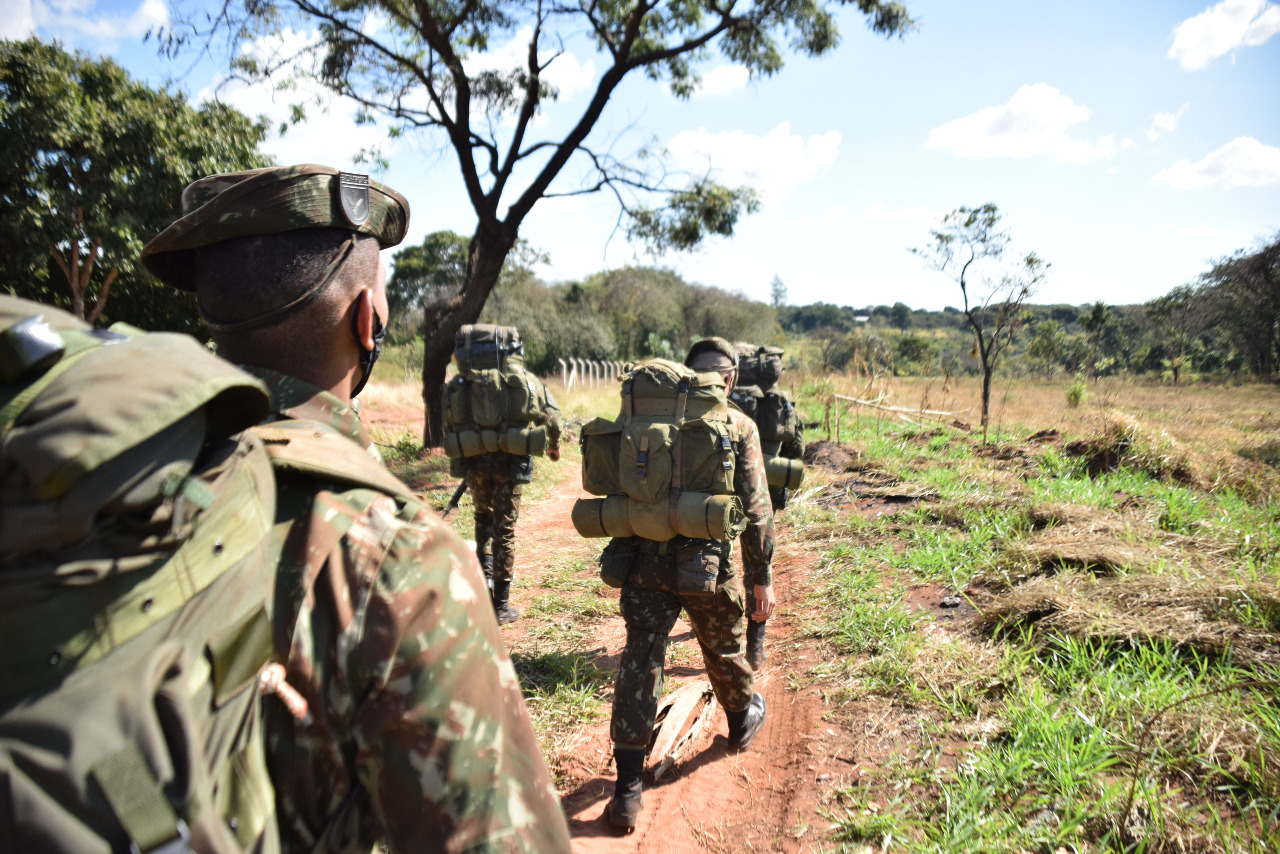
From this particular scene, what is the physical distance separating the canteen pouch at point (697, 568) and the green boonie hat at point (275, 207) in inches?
93.3

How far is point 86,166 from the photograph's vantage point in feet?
32.1

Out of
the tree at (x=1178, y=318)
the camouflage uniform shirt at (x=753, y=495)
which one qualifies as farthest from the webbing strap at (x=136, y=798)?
the tree at (x=1178, y=318)

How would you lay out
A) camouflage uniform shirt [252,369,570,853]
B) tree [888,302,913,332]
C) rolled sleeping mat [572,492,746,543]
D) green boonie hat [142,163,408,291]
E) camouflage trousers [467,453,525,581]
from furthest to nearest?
tree [888,302,913,332] → camouflage trousers [467,453,525,581] → rolled sleeping mat [572,492,746,543] → green boonie hat [142,163,408,291] → camouflage uniform shirt [252,369,570,853]

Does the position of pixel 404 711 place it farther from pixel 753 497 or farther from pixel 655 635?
pixel 753 497

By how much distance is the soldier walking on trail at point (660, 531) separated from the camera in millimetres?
3365

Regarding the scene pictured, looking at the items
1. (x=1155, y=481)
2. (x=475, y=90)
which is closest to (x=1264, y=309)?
(x=1155, y=481)

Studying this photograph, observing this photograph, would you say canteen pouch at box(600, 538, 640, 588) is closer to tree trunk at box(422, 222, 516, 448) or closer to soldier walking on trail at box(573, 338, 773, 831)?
soldier walking on trail at box(573, 338, 773, 831)

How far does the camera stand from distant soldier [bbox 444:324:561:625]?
19.4 ft

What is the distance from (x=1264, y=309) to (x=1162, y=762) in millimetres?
32612

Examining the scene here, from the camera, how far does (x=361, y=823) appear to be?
1.13m

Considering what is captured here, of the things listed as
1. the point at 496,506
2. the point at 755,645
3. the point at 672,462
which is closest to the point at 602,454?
the point at 672,462

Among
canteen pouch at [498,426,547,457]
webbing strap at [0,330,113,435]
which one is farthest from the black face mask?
canteen pouch at [498,426,547,457]

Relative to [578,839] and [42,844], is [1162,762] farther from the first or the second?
[42,844]

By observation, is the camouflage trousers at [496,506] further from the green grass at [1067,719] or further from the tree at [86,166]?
the tree at [86,166]
